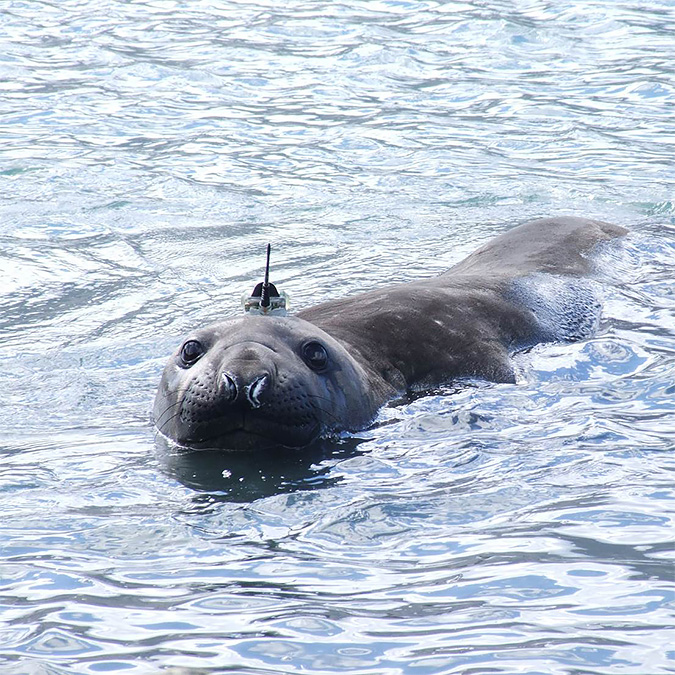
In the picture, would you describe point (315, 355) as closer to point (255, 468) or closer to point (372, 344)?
point (255, 468)

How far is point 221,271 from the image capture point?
1047cm

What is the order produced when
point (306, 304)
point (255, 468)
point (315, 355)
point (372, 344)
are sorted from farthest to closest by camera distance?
point (306, 304) < point (372, 344) < point (315, 355) < point (255, 468)

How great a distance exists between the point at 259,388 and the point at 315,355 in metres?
0.58

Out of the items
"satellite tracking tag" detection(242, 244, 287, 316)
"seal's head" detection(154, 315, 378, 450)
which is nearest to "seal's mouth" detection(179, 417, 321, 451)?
"seal's head" detection(154, 315, 378, 450)

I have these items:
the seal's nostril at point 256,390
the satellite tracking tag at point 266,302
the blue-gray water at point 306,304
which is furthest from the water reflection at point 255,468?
the satellite tracking tag at point 266,302

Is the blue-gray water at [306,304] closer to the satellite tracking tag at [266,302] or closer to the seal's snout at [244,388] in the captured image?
the seal's snout at [244,388]

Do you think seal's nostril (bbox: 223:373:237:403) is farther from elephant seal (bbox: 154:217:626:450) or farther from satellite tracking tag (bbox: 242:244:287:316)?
satellite tracking tag (bbox: 242:244:287:316)

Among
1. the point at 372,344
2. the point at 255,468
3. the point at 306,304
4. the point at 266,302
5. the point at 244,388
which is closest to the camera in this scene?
the point at 244,388

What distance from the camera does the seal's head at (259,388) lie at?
6062 millimetres

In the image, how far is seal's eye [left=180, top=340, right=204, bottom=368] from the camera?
256 inches

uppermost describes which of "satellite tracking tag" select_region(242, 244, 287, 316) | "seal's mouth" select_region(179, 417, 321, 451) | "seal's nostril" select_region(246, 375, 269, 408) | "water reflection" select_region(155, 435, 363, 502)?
"satellite tracking tag" select_region(242, 244, 287, 316)

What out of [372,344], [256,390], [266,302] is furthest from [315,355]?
[372,344]

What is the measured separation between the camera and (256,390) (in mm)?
5984

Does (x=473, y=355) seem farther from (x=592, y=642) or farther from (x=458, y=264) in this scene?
(x=592, y=642)
